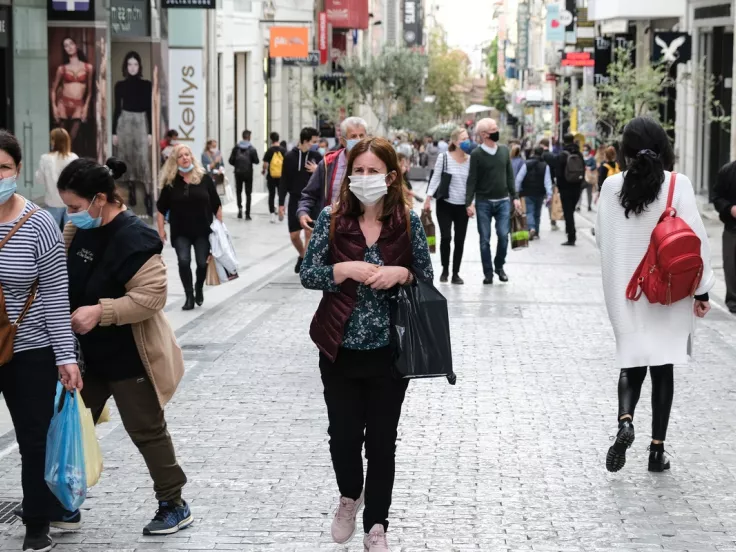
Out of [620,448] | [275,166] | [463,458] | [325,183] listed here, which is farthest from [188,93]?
[620,448]

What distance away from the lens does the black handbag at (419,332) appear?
557cm

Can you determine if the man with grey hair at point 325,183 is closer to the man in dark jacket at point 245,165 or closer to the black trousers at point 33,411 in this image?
the black trousers at point 33,411

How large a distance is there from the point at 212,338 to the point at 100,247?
6478 millimetres

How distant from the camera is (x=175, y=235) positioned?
14109 millimetres

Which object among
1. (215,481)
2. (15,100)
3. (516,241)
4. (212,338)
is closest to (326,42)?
(15,100)

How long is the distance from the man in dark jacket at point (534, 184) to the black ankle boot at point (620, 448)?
1588cm

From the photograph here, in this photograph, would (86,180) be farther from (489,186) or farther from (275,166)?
(275,166)

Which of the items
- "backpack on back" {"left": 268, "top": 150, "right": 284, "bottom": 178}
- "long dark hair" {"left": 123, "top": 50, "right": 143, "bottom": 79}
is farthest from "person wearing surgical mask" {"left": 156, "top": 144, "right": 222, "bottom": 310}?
"backpack on back" {"left": 268, "top": 150, "right": 284, "bottom": 178}

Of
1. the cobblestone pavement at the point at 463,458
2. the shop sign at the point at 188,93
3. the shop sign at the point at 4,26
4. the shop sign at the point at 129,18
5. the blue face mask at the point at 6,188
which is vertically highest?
the shop sign at the point at 129,18

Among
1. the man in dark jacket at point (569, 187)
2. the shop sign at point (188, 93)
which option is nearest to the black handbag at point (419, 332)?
the man in dark jacket at point (569, 187)

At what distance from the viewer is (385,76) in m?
67.6

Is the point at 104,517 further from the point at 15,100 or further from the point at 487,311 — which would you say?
the point at 15,100

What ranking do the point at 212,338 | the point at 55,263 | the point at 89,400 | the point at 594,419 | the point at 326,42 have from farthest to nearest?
the point at 326,42 < the point at 212,338 < the point at 594,419 < the point at 89,400 < the point at 55,263

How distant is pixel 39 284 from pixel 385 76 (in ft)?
205
